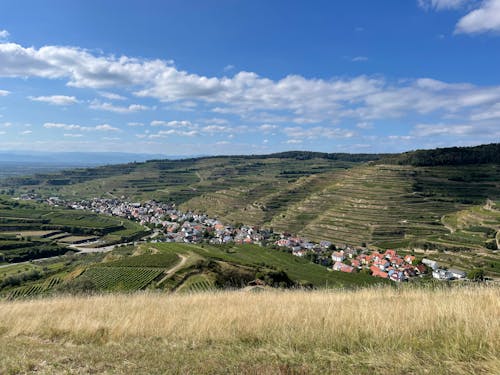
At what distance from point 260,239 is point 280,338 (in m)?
95.5

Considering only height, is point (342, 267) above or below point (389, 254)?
below

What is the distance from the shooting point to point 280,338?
449cm

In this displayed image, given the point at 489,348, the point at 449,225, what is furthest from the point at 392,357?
the point at 449,225

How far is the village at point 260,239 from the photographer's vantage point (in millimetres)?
64031

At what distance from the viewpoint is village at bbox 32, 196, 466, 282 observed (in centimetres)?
6403

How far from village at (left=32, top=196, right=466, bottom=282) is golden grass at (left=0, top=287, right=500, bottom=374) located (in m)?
44.6

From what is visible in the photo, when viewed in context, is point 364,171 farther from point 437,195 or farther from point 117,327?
point 117,327

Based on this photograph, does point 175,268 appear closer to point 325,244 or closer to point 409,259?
point 409,259

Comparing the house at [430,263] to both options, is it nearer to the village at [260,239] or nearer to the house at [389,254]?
the village at [260,239]

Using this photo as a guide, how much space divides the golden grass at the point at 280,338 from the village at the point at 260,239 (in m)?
44.6

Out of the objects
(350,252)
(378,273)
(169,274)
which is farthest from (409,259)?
(169,274)

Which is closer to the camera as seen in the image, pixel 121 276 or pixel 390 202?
pixel 121 276

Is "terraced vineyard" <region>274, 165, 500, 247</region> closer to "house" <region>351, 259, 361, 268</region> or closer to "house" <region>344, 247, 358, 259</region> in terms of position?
"house" <region>344, 247, 358, 259</region>

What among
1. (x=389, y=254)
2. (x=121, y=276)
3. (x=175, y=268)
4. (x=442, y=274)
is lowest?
(x=389, y=254)
